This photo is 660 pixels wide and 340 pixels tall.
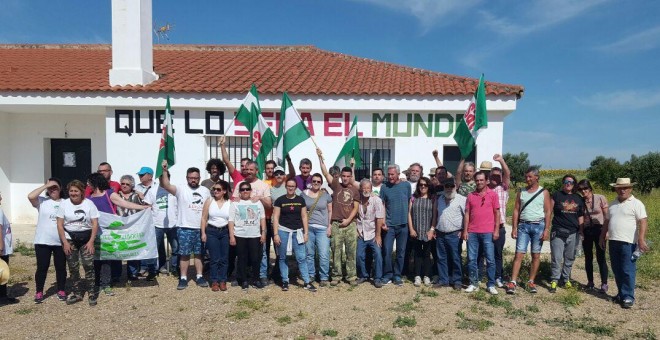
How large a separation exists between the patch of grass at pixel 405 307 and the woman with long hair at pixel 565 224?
205cm

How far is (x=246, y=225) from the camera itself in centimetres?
532

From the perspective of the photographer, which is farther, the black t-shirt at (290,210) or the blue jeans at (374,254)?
the blue jeans at (374,254)

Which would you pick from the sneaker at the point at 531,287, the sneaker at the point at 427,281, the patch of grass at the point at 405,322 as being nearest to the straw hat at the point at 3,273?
the patch of grass at the point at 405,322

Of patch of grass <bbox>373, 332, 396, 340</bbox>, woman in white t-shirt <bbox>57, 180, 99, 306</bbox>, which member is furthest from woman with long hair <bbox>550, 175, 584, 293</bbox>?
woman in white t-shirt <bbox>57, 180, 99, 306</bbox>

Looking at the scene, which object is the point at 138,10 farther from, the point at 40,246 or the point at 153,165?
the point at 40,246

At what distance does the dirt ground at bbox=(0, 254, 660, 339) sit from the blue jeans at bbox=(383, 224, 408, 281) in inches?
8.8

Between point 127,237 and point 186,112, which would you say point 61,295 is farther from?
point 186,112

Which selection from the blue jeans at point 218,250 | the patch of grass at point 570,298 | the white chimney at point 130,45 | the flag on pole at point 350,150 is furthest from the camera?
the white chimney at point 130,45

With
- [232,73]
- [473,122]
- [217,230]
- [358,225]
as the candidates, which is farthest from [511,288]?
[232,73]

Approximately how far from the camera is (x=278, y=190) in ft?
18.6

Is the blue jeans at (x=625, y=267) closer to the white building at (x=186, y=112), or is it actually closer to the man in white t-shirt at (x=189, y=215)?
the white building at (x=186, y=112)

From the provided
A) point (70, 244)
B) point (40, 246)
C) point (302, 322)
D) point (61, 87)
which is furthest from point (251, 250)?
point (61, 87)

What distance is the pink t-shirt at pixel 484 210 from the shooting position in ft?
17.3

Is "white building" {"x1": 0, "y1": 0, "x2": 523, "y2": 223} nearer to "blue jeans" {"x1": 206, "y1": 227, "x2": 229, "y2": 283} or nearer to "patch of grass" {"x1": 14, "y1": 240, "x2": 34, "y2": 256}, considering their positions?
"patch of grass" {"x1": 14, "y1": 240, "x2": 34, "y2": 256}
